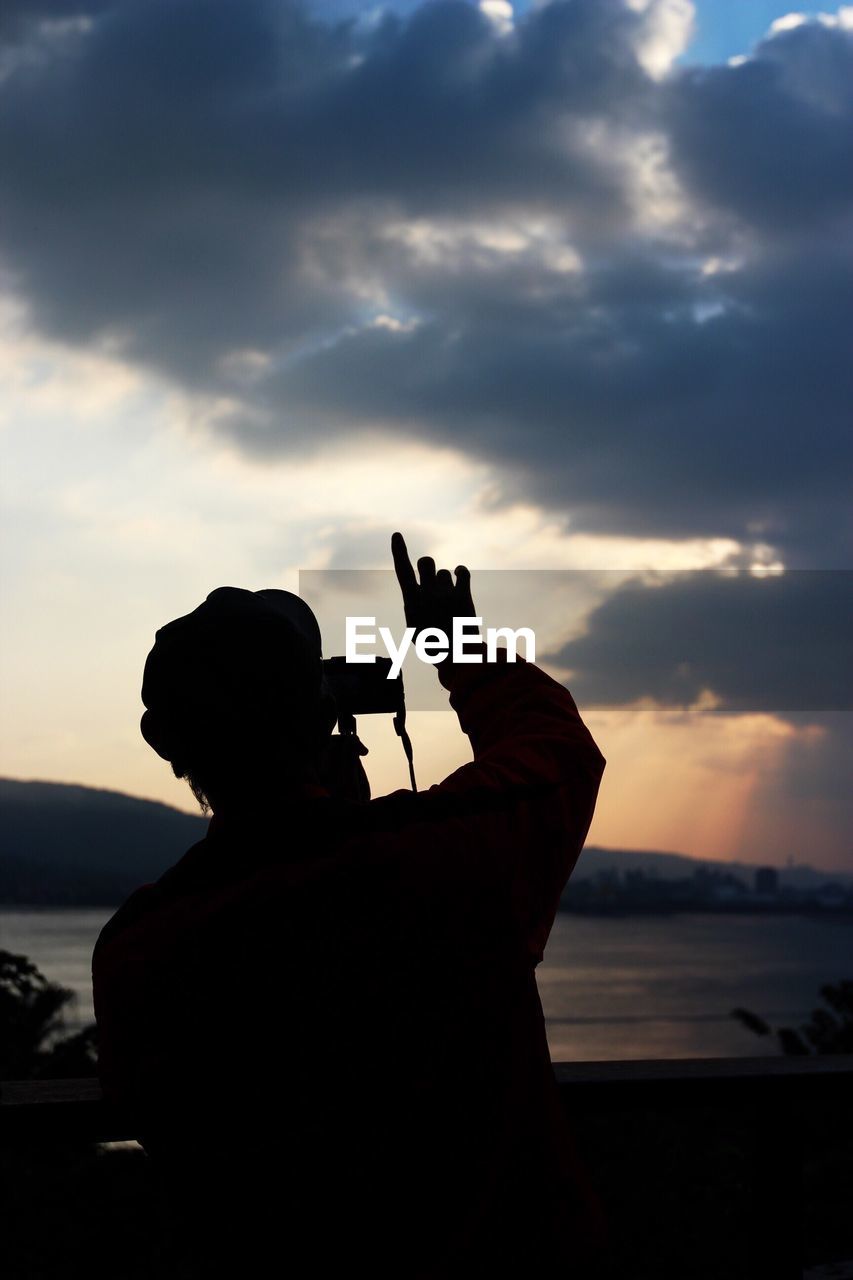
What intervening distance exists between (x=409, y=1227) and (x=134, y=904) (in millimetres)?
439

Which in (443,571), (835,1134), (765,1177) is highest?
(443,571)

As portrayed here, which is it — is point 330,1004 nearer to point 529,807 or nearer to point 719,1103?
point 529,807

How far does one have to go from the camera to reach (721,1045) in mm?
77875

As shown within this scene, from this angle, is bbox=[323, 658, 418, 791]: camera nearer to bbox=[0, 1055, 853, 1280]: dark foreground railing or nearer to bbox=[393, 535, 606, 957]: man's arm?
bbox=[393, 535, 606, 957]: man's arm

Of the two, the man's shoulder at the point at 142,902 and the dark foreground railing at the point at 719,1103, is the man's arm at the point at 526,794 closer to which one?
the man's shoulder at the point at 142,902

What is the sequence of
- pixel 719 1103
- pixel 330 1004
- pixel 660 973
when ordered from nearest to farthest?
pixel 330 1004, pixel 719 1103, pixel 660 973

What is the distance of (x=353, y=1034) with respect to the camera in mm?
1131

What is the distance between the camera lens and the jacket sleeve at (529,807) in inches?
45.7

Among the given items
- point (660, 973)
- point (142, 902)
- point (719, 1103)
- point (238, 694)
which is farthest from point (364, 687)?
point (660, 973)

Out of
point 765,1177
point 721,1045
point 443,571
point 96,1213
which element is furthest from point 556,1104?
point 721,1045

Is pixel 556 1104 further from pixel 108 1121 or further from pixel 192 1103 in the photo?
pixel 108 1121

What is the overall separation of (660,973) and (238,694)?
125293mm

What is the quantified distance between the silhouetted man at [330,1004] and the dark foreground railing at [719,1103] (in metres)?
0.48

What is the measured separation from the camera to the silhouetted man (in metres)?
1.13
